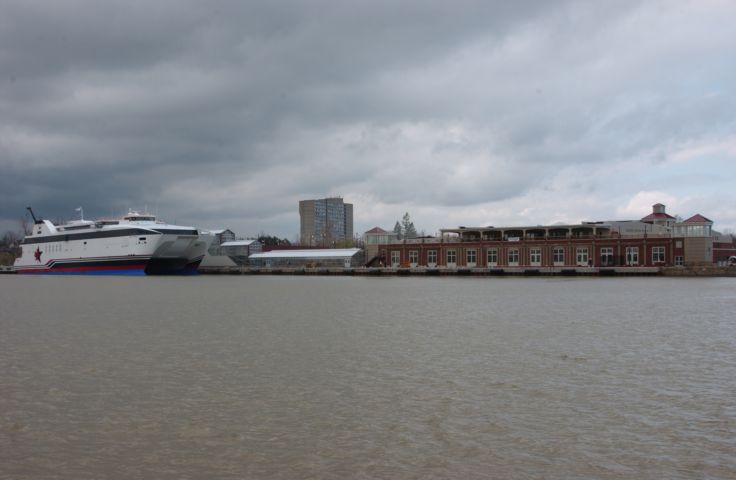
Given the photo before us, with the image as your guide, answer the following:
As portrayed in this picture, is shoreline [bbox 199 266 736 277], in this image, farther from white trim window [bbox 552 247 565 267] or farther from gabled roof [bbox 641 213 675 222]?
gabled roof [bbox 641 213 675 222]

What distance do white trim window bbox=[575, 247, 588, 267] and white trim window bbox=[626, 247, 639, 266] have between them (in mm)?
5610

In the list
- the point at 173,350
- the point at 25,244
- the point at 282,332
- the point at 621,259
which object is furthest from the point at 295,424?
the point at 25,244

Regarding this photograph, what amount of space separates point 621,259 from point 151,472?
3537 inches

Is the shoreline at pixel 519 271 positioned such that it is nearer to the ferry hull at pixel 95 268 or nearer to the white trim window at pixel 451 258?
the white trim window at pixel 451 258

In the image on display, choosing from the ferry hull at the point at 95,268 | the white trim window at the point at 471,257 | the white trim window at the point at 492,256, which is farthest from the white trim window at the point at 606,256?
the ferry hull at the point at 95,268

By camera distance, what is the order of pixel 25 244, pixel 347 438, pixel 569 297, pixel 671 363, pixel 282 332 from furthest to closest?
pixel 25 244
pixel 569 297
pixel 282 332
pixel 671 363
pixel 347 438

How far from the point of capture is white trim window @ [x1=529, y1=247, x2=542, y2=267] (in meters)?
95.9

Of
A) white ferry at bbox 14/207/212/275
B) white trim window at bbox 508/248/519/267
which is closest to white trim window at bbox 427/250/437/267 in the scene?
white trim window at bbox 508/248/519/267

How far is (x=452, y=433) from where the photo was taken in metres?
11.5

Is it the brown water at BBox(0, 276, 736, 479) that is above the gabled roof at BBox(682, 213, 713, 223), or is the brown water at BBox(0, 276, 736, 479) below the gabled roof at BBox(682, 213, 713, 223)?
below

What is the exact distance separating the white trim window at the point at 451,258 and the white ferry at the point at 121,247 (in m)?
39.5

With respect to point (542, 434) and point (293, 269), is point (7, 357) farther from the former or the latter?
point (293, 269)

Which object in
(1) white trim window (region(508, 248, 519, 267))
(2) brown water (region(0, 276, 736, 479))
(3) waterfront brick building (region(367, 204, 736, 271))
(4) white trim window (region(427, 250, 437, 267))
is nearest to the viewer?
(2) brown water (region(0, 276, 736, 479))

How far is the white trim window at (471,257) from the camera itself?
A: 332ft
